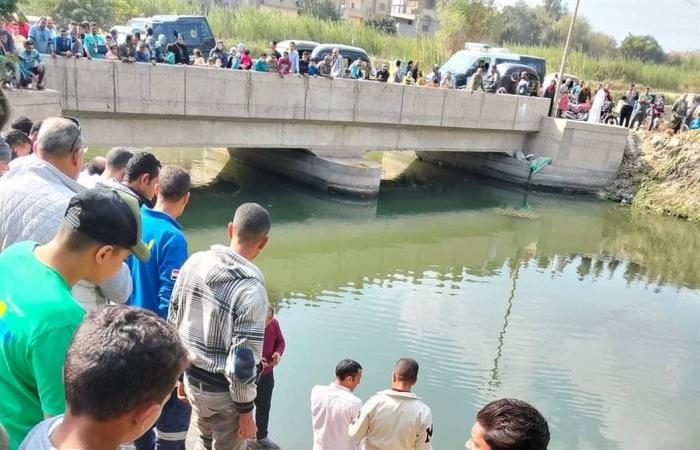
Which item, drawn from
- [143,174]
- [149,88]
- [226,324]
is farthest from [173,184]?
[149,88]

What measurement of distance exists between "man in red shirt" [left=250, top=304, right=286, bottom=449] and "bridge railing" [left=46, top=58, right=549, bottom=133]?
9.23 m

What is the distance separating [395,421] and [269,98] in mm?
11507

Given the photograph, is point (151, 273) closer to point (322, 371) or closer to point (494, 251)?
point (322, 371)

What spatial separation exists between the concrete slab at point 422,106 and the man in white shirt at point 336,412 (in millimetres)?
13119

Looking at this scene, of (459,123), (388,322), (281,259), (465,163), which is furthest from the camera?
(465,163)

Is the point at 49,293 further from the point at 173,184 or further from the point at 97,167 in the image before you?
the point at 97,167

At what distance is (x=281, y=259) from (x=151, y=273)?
26.0ft

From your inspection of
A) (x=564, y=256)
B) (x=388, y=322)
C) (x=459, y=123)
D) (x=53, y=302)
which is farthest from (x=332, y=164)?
(x=53, y=302)

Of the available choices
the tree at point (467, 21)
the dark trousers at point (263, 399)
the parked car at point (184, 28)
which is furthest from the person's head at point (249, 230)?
the tree at point (467, 21)

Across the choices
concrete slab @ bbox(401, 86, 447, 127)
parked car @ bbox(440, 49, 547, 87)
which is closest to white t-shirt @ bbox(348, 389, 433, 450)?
concrete slab @ bbox(401, 86, 447, 127)

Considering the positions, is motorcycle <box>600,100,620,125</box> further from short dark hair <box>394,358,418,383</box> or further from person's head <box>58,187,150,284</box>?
person's head <box>58,187,150,284</box>

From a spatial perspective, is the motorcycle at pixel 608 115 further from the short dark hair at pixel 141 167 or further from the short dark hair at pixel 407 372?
the short dark hair at pixel 141 167

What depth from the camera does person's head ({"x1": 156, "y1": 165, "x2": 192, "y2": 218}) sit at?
2910 millimetres

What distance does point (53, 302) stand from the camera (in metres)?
1.51
